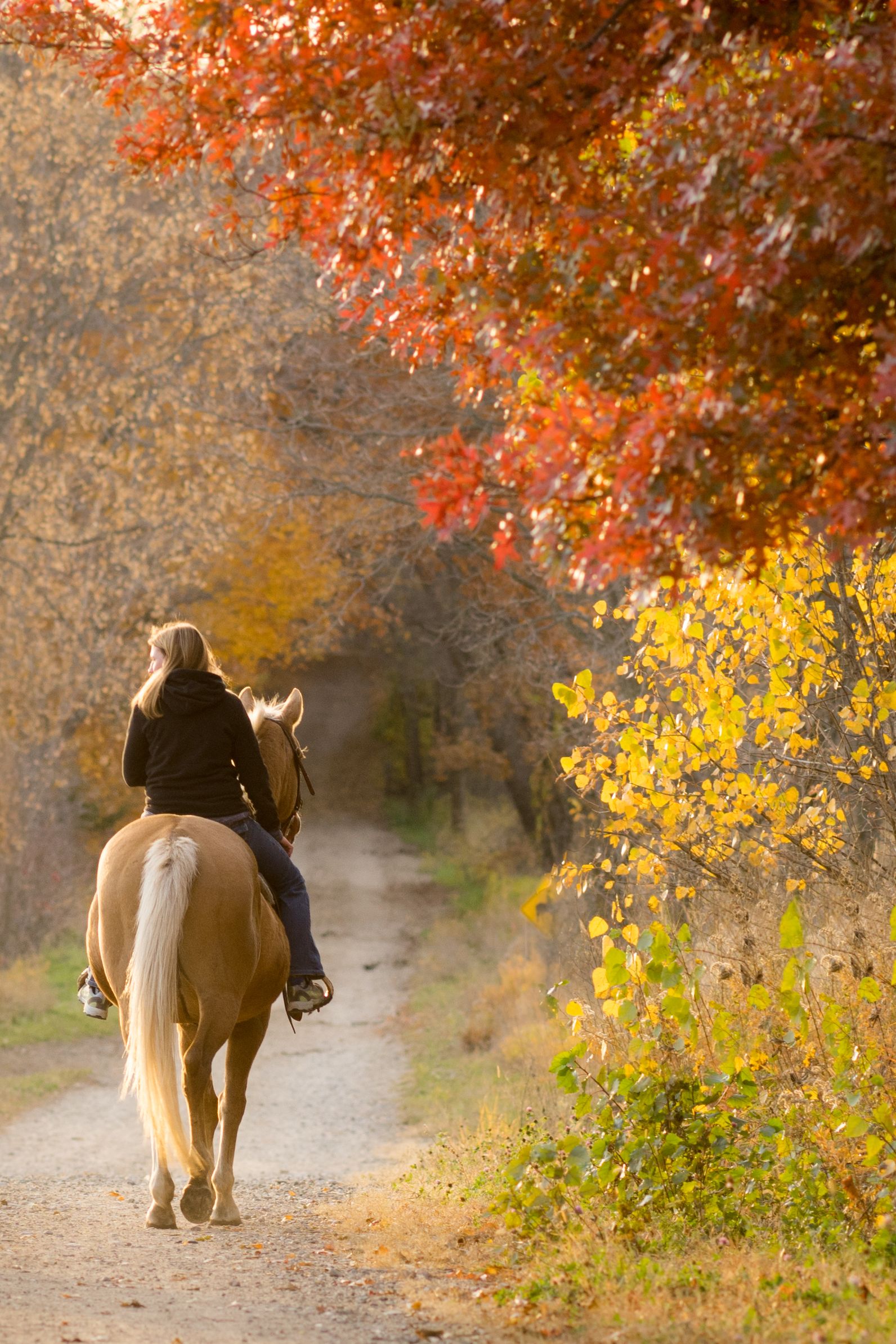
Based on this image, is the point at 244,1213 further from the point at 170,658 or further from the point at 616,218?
the point at 616,218

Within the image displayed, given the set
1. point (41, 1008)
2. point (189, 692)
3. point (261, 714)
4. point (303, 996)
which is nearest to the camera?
point (189, 692)

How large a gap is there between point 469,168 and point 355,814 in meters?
34.6

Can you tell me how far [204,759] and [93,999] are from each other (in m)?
1.47

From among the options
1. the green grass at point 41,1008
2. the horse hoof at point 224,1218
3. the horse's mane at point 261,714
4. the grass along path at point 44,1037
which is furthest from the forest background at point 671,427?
the green grass at point 41,1008

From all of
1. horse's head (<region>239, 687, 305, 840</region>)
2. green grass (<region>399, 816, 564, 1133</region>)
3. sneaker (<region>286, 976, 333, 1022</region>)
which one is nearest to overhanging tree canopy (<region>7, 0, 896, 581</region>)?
horse's head (<region>239, 687, 305, 840</region>)

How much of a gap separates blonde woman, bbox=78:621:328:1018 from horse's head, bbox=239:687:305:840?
299mm

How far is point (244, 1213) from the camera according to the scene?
24.1ft

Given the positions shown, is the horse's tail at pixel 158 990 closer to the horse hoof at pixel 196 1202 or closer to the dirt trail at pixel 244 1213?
the horse hoof at pixel 196 1202

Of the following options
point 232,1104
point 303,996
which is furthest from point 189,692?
point 232,1104

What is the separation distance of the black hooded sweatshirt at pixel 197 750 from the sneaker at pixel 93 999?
3.55 feet

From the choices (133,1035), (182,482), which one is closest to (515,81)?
(133,1035)

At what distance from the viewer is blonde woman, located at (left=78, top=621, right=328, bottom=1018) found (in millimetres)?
6754

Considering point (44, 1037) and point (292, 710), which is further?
point (44, 1037)

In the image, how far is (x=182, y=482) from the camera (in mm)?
21766
